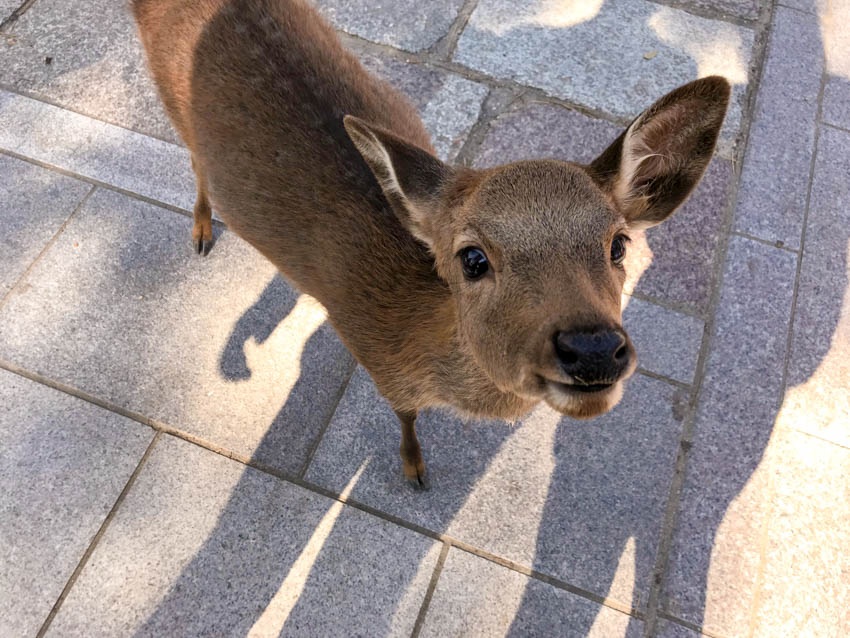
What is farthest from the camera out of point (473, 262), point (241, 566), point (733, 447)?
point (733, 447)

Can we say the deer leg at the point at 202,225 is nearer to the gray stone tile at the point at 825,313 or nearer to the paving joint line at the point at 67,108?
the paving joint line at the point at 67,108

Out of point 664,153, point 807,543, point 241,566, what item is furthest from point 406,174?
point 807,543

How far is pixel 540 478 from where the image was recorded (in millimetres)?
3312

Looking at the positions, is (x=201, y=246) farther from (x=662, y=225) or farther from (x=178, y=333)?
(x=662, y=225)

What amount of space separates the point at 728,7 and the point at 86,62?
482cm

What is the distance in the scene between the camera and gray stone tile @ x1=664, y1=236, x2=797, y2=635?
3.06 m

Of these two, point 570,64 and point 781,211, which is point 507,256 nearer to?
point 781,211

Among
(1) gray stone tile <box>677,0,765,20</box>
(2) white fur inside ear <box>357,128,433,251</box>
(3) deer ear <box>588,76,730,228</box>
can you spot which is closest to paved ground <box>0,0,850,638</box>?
(1) gray stone tile <box>677,0,765,20</box>

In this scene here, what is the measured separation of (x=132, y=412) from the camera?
3.48m

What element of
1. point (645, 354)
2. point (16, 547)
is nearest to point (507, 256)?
point (645, 354)

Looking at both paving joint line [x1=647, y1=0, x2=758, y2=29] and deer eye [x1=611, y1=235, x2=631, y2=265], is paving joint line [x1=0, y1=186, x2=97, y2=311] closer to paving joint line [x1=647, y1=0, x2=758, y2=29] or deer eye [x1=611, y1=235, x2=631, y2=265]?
deer eye [x1=611, y1=235, x2=631, y2=265]

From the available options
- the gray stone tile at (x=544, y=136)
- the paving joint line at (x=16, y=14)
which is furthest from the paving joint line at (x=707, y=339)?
the paving joint line at (x=16, y=14)

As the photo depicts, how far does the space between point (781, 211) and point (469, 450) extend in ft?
8.34

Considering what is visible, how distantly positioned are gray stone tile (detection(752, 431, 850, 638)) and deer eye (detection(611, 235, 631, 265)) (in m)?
1.87
